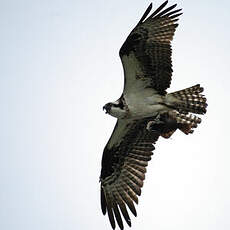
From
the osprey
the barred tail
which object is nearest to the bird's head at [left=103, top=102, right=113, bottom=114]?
the osprey

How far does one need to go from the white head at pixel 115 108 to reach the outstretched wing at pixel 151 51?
55 cm

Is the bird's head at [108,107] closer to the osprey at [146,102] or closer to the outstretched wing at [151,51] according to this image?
the osprey at [146,102]

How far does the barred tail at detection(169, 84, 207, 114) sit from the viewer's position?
10.7 m

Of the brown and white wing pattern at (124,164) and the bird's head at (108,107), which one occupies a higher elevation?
the bird's head at (108,107)

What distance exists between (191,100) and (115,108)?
1.53m

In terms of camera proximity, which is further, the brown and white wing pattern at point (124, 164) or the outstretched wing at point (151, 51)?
the brown and white wing pattern at point (124, 164)

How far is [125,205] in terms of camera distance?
11.2m

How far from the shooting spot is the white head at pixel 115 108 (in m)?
10.8

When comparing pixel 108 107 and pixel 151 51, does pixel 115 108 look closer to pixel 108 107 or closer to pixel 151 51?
pixel 108 107

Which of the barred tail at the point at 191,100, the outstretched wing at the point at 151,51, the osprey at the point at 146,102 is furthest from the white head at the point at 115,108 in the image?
the barred tail at the point at 191,100

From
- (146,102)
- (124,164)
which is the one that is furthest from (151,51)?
(124,164)

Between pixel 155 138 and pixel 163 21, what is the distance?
98.2 inches

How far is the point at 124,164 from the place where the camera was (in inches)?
461

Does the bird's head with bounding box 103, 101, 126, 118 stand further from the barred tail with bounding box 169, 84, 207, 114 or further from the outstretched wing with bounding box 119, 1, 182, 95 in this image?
the barred tail with bounding box 169, 84, 207, 114
